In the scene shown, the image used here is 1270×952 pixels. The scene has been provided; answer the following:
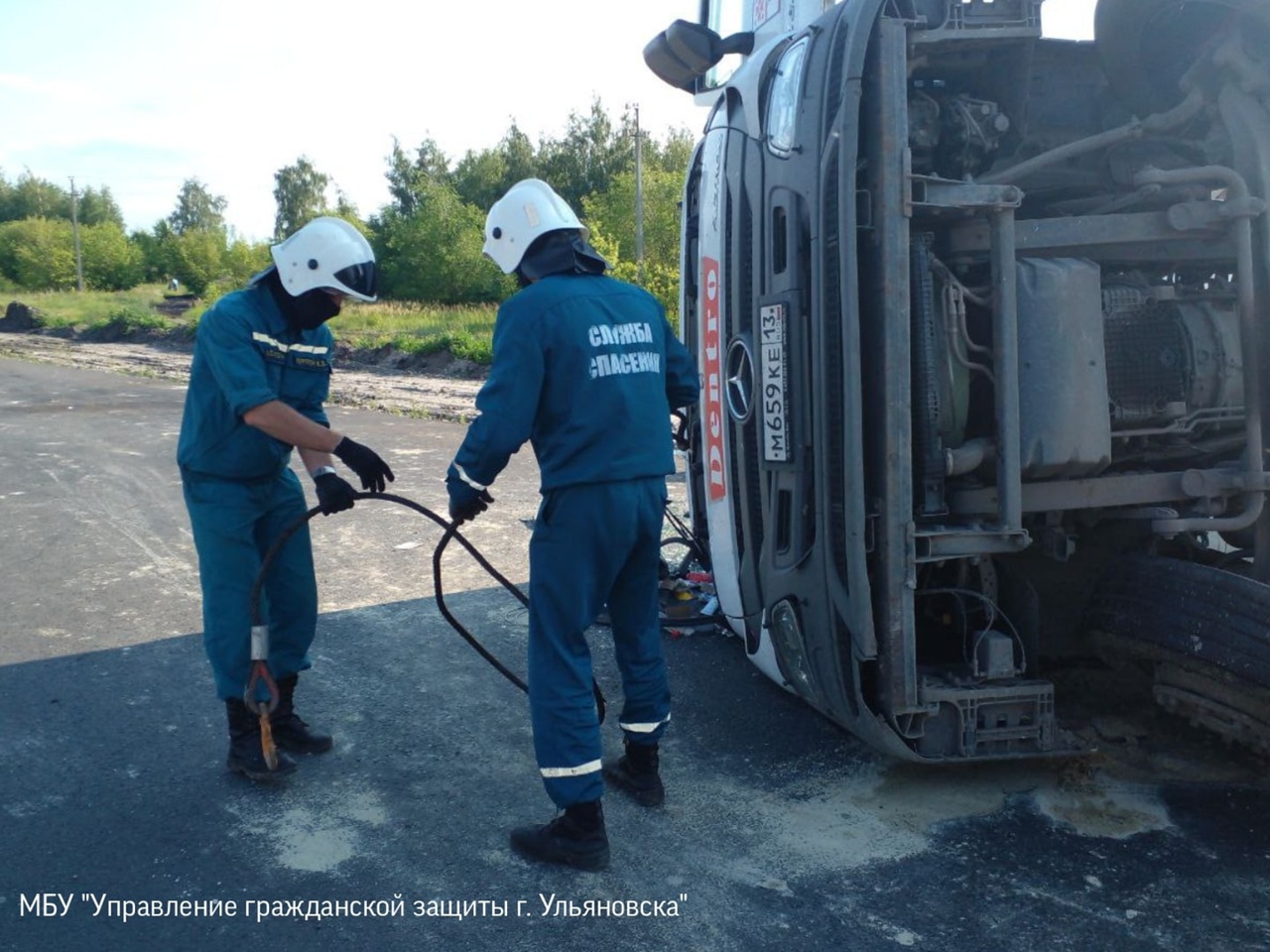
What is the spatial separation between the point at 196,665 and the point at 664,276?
17955 mm

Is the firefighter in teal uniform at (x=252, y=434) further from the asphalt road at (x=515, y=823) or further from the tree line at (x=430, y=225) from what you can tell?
the tree line at (x=430, y=225)

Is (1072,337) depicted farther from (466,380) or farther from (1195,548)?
(466,380)

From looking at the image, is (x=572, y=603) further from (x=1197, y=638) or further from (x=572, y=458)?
(x=1197, y=638)

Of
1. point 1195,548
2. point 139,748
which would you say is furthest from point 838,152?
point 139,748

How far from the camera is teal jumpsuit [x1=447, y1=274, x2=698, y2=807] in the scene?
3.30 m

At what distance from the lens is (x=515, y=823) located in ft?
11.5

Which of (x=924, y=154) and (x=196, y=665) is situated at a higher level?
(x=924, y=154)

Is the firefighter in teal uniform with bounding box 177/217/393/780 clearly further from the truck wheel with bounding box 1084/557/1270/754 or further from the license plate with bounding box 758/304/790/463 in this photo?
the truck wheel with bounding box 1084/557/1270/754

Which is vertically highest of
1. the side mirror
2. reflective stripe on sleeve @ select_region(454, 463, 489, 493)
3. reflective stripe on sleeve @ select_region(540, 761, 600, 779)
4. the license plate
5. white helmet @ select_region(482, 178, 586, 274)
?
the side mirror

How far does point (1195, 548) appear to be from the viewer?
4.05m

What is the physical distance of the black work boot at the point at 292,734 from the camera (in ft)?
13.4

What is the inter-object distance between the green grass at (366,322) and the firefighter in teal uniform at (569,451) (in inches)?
647

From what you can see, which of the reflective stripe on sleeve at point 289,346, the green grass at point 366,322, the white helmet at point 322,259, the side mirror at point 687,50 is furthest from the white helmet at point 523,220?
the green grass at point 366,322

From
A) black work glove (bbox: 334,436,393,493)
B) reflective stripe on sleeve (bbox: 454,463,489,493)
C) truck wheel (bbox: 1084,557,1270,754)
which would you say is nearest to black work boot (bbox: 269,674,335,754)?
black work glove (bbox: 334,436,393,493)
